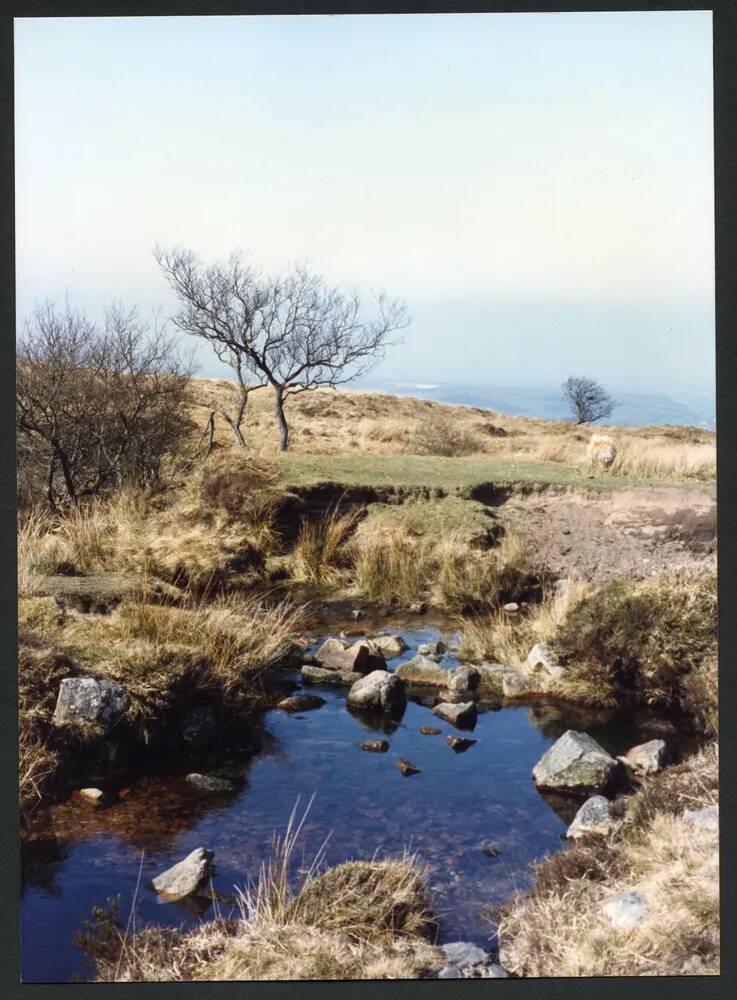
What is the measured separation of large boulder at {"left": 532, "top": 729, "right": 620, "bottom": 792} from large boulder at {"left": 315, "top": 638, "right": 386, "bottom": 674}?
1.18 metres

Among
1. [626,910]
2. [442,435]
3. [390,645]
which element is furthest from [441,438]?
[626,910]

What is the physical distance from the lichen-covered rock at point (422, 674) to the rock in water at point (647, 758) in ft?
3.61

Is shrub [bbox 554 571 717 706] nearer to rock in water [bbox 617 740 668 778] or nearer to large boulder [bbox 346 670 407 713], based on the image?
rock in water [bbox 617 740 668 778]

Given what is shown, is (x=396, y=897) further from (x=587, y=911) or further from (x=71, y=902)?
(x=71, y=902)

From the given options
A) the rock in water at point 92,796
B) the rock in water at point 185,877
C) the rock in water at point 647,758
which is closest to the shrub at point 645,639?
the rock in water at point 647,758

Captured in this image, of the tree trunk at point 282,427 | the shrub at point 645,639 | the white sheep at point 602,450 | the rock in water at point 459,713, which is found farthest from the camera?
the white sheep at point 602,450

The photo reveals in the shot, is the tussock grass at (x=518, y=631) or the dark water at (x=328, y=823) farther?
the tussock grass at (x=518, y=631)

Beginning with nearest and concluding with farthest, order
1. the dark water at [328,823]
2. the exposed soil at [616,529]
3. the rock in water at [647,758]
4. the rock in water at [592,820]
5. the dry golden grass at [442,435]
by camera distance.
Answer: the dark water at [328,823] → the rock in water at [592,820] → the rock in water at [647,758] → the exposed soil at [616,529] → the dry golden grass at [442,435]

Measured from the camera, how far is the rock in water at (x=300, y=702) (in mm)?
5652

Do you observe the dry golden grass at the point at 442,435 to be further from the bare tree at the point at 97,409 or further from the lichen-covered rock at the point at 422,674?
the lichen-covered rock at the point at 422,674

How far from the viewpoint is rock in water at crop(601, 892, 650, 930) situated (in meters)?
4.03

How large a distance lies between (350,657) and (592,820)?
67.7 inches

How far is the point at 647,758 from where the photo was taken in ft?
17.0

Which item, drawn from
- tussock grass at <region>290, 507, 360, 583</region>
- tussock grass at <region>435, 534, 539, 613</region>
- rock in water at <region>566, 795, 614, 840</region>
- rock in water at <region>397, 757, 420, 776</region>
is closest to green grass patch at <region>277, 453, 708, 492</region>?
tussock grass at <region>290, 507, 360, 583</region>
